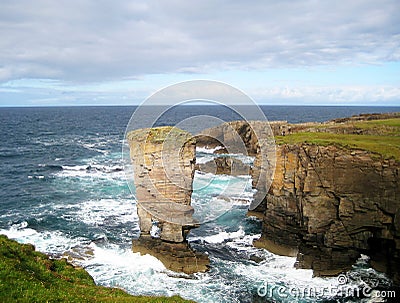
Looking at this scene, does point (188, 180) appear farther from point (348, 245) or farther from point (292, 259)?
point (348, 245)

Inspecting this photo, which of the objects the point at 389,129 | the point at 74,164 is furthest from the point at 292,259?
the point at 74,164

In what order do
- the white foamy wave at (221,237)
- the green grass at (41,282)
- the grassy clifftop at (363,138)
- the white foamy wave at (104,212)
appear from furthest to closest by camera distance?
the white foamy wave at (104,212), the white foamy wave at (221,237), the grassy clifftop at (363,138), the green grass at (41,282)

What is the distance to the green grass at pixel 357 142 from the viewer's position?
3092cm

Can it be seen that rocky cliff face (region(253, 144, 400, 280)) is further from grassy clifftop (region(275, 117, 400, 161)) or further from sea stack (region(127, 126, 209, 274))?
sea stack (region(127, 126, 209, 274))

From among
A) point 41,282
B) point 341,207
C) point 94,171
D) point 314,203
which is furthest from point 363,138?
point 94,171

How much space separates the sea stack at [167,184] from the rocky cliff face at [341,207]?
904 centimetres

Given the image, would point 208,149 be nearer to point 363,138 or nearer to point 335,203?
point 363,138

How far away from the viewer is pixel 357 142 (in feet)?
111

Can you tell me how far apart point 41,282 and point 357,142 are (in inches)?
1115

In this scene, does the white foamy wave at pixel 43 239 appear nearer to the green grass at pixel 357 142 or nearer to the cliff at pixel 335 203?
the cliff at pixel 335 203

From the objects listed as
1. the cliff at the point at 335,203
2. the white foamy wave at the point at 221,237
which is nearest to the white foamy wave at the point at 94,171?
the white foamy wave at the point at 221,237

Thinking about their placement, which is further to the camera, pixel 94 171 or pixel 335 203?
pixel 94 171

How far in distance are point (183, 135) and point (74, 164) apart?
4833cm

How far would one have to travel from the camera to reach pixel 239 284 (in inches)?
1136
